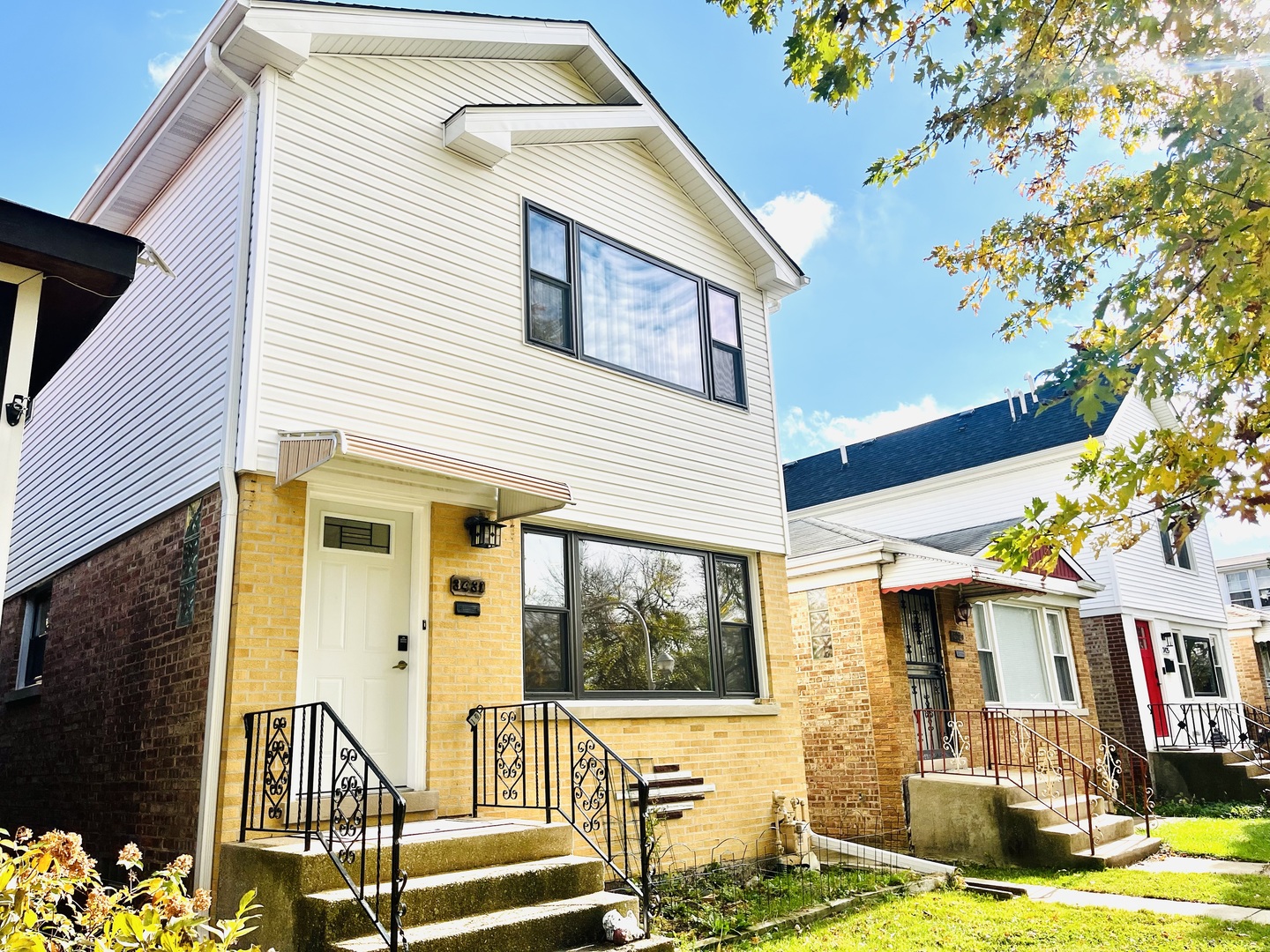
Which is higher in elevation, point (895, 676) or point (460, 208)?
point (460, 208)

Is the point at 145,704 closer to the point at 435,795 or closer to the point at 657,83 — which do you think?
the point at 435,795

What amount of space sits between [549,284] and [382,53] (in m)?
2.61

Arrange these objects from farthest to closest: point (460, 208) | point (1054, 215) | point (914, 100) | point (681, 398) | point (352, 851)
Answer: point (681, 398)
point (460, 208)
point (1054, 215)
point (914, 100)
point (352, 851)

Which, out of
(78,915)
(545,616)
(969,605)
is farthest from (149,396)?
(969,605)

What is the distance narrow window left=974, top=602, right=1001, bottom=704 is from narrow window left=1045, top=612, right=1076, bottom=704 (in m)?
1.82

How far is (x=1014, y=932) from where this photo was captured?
7375mm

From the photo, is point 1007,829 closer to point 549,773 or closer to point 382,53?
point 549,773

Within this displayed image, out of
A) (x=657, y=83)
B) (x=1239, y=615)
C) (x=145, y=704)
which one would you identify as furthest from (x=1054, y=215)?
(x=1239, y=615)

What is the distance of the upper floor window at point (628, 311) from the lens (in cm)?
978

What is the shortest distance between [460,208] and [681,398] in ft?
10.5

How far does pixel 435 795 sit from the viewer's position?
7445 millimetres

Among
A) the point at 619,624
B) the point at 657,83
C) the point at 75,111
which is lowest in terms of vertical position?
the point at 619,624

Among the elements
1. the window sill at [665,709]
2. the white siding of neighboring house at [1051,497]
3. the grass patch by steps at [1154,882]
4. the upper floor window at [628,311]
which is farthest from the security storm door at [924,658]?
the white siding of neighboring house at [1051,497]

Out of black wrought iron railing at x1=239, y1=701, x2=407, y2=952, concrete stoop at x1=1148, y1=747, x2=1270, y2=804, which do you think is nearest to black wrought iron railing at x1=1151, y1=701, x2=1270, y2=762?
concrete stoop at x1=1148, y1=747, x2=1270, y2=804
